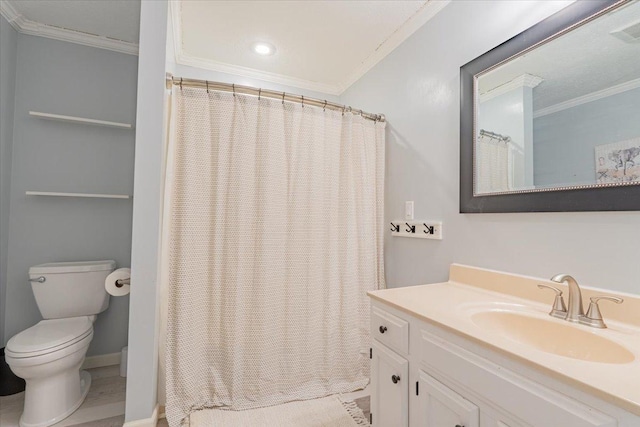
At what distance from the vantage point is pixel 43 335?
5.49 ft

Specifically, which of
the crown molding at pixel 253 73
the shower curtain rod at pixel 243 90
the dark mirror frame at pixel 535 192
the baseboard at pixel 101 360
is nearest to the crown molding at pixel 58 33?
the crown molding at pixel 253 73

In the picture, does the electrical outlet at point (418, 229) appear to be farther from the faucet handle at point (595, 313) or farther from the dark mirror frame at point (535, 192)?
the faucet handle at point (595, 313)

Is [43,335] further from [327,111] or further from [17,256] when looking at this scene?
[327,111]

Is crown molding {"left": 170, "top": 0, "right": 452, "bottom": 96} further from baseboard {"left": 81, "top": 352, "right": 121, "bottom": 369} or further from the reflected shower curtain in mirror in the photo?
baseboard {"left": 81, "top": 352, "right": 121, "bottom": 369}

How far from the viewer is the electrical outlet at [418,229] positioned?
1.72 metres

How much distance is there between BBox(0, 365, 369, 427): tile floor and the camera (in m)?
1.63

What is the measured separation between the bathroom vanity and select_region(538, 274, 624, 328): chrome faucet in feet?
0.10

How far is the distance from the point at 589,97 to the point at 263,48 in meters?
2.09

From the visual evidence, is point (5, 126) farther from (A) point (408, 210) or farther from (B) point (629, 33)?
(B) point (629, 33)

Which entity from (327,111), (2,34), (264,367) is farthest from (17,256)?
(327,111)

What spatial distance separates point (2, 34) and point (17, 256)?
4.95 feet

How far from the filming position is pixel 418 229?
1.85 m

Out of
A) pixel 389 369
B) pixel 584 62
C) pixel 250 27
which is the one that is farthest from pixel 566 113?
pixel 250 27

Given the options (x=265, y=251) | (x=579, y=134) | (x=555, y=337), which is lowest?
(x=555, y=337)
